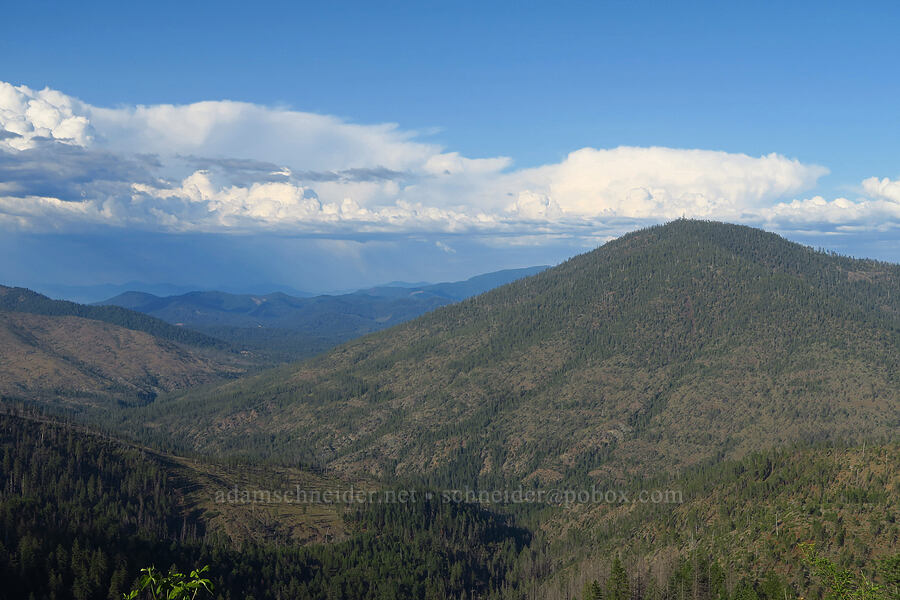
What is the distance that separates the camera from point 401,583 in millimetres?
190625

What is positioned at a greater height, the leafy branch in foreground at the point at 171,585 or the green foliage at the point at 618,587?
the leafy branch in foreground at the point at 171,585

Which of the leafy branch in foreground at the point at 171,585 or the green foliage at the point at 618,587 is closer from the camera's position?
the leafy branch in foreground at the point at 171,585

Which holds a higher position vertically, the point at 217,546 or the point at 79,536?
the point at 79,536

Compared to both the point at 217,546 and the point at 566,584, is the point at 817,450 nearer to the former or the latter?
the point at 566,584

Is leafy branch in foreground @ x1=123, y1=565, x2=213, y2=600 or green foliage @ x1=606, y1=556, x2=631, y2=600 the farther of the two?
green foliage @ x1=606, y1=556, x2=631, y2=600

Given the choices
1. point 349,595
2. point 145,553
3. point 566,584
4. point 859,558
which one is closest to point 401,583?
point 349,595

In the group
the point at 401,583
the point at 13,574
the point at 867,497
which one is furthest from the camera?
the point at 401,583

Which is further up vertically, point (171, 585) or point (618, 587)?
point (171, 585)

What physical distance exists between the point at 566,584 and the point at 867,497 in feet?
278

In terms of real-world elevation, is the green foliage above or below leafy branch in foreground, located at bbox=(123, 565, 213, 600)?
below

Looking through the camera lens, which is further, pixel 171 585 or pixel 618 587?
pixel 618 587

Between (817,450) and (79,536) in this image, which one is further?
(817,450)

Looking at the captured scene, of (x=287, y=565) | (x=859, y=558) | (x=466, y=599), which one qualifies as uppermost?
(x=859, y=558)

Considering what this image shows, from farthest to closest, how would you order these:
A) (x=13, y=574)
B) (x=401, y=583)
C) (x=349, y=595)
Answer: (x=401, y=583) → (x=349, y=595) → (x=13, y=574)
